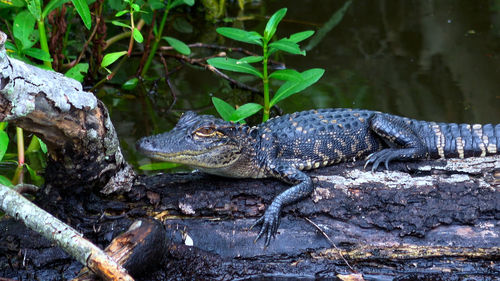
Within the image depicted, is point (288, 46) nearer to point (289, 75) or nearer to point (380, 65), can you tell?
point (289, 75)

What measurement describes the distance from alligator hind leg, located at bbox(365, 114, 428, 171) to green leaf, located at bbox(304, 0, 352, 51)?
11.4 feet

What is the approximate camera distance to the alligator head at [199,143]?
3.77m

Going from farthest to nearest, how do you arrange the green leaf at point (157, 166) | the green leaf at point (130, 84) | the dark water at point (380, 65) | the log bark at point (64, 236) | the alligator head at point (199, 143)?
the green leaf at point (130, 84) → the dark water at point (380, 65) → the green leaf at point (157, 166) → the alligator head at point (199, 143) → the log bark at point (64, 236)

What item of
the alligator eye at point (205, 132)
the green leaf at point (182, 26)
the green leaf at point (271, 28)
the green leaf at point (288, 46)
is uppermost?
the green leaf at point (271, 28)

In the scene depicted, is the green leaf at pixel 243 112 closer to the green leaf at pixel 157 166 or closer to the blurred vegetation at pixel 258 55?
the green leaf at pixel 157 166

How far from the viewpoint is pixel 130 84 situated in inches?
253

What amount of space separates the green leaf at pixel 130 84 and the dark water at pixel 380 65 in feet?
0.62

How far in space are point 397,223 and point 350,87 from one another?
3243 mm

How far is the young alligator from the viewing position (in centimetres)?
382

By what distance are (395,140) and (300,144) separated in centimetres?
70

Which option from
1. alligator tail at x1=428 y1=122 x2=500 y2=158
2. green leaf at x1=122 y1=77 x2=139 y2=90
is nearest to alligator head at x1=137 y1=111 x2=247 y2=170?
alligator tail at x1=428 y1=122 x2=500 y2=158

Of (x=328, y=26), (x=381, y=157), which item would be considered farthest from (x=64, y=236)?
(x=328, y=26)

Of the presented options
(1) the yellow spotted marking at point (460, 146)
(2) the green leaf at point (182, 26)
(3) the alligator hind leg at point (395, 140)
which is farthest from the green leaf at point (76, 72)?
(2) the green leaf at point (182, 26)

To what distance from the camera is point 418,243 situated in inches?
143
